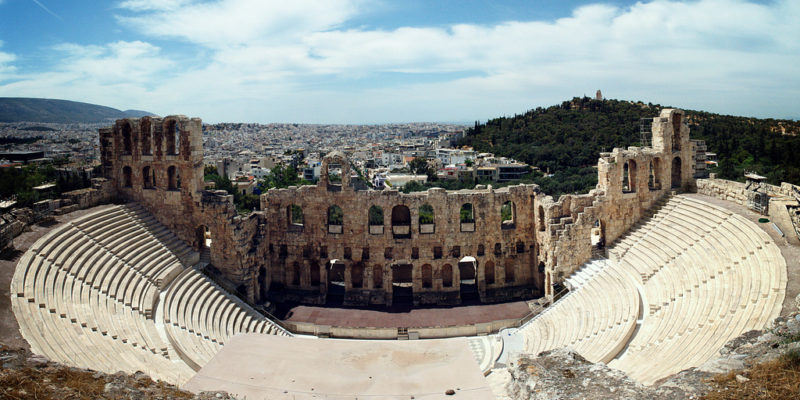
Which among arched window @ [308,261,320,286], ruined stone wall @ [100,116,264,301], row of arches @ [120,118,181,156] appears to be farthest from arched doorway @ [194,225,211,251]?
arched window @ [308,261,320,286]

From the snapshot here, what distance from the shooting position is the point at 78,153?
126 meters

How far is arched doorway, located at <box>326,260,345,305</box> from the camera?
3037 cm

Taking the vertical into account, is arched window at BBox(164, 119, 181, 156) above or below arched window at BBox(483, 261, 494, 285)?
above

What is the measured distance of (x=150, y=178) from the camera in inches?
1166

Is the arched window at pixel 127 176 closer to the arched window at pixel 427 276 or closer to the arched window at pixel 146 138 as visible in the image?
the arched window at pixel 146 138

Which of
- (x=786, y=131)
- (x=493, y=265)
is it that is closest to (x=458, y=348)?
(x=493, y=265)

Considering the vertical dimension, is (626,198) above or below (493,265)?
above

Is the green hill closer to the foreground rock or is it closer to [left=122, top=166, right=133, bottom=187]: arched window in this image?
[left=122, top=166, right=133, bottom=187]: arched window

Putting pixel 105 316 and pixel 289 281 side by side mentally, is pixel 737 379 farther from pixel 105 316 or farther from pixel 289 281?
pixel 289 281

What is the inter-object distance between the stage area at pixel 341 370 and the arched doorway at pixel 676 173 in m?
20.7

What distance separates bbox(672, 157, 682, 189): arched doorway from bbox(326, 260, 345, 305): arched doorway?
20.1 m

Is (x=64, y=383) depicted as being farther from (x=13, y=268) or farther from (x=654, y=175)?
(x=654, y=175)

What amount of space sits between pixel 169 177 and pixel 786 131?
224 feet

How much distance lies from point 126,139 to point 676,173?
1224 inches
